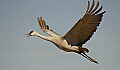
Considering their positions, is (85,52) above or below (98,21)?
below

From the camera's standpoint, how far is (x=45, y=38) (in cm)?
886

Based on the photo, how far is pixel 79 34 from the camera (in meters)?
9.25

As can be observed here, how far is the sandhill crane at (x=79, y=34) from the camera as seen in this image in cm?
885

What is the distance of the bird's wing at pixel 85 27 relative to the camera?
8953 mm

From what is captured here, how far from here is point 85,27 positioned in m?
9.12

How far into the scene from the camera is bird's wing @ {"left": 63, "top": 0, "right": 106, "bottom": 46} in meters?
8.95

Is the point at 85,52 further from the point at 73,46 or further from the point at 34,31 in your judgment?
the point at 34,31

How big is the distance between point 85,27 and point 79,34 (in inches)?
10.3

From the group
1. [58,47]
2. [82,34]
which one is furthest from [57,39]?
[82,34]

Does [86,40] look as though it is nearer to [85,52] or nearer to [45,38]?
[85,52]

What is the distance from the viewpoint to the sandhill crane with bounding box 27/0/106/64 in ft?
29.0

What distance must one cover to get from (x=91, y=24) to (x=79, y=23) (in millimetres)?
382

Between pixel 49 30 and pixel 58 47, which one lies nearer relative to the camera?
pixel 58 47

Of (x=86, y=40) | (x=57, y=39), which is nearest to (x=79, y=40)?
(x=86, y=40)
